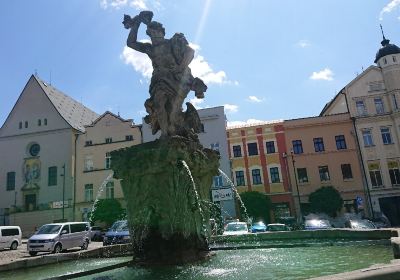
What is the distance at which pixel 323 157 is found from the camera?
133ft

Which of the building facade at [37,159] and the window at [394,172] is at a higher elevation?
the building facade at [37,159]

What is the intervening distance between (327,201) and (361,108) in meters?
12.0

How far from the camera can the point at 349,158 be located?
40000mm

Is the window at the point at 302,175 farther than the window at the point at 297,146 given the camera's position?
No

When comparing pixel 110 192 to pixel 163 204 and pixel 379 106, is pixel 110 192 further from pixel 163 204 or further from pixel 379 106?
pixel 163 204

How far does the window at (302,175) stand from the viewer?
40334mm

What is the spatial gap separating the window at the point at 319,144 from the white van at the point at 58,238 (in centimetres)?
2811

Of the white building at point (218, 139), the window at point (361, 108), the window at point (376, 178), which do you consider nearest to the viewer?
the window at point (376, 178)

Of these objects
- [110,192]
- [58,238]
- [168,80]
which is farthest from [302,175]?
[168,80]

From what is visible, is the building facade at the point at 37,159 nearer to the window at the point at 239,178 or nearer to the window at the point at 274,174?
the window at the point at 239,178

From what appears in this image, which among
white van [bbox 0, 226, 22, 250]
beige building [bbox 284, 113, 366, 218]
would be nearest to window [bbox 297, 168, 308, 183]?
beige building [bbox 284, 113, 366, 218]

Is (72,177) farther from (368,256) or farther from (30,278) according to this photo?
(368,256)

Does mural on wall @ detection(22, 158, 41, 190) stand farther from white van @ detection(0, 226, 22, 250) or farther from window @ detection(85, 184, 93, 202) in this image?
white van @ detection(0, 226, 22, 250)

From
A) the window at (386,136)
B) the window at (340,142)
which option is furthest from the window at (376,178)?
the window at (340,142)
